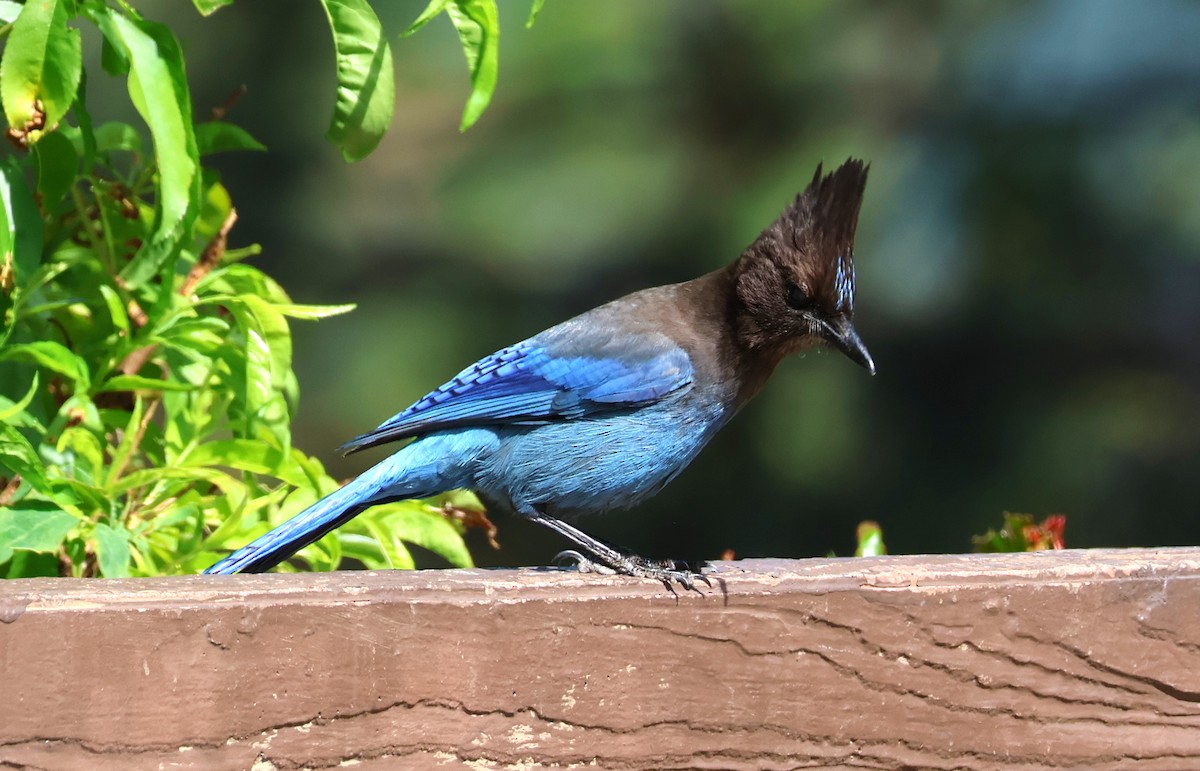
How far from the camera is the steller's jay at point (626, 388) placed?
2275 mm

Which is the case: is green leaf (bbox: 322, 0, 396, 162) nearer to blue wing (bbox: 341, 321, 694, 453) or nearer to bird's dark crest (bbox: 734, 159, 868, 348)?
blue wing (bbox: 341, 321, 694, 453)

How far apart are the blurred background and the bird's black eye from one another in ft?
5.17

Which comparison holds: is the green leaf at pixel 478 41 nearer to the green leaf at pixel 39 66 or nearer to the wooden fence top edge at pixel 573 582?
the green leaf at pixel 39 66

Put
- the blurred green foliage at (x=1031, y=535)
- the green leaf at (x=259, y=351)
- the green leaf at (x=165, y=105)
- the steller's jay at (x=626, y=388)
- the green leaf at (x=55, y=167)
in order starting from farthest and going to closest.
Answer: the steller's jay at (x=626, y=388)
the blurred green foliage at (x=1031, y=535)
the green leaf at (x=259, y=351)
the green leaf at (x=55, y=167)
the green leaf at (x=165, y=105)

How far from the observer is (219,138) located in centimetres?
204

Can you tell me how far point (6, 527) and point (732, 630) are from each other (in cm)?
80

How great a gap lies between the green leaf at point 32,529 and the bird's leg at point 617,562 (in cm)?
60

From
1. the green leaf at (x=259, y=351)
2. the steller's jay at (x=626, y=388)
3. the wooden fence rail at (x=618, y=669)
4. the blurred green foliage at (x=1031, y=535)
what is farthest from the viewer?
the steller's jay at (x=626, y=388)

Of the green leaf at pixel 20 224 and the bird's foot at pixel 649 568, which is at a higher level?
the green leaf at pixel 20 224

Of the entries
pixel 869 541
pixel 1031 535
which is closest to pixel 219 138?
pixel 869 541

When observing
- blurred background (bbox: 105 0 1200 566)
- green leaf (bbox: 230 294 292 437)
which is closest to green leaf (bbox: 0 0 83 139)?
green leaf (bbox: 230 294 292 437)

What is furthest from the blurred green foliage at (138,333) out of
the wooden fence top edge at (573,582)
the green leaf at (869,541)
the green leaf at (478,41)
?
the green leaf at (869,541)

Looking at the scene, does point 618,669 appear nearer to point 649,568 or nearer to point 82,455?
point 649,568

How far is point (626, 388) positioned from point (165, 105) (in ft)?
2.96
